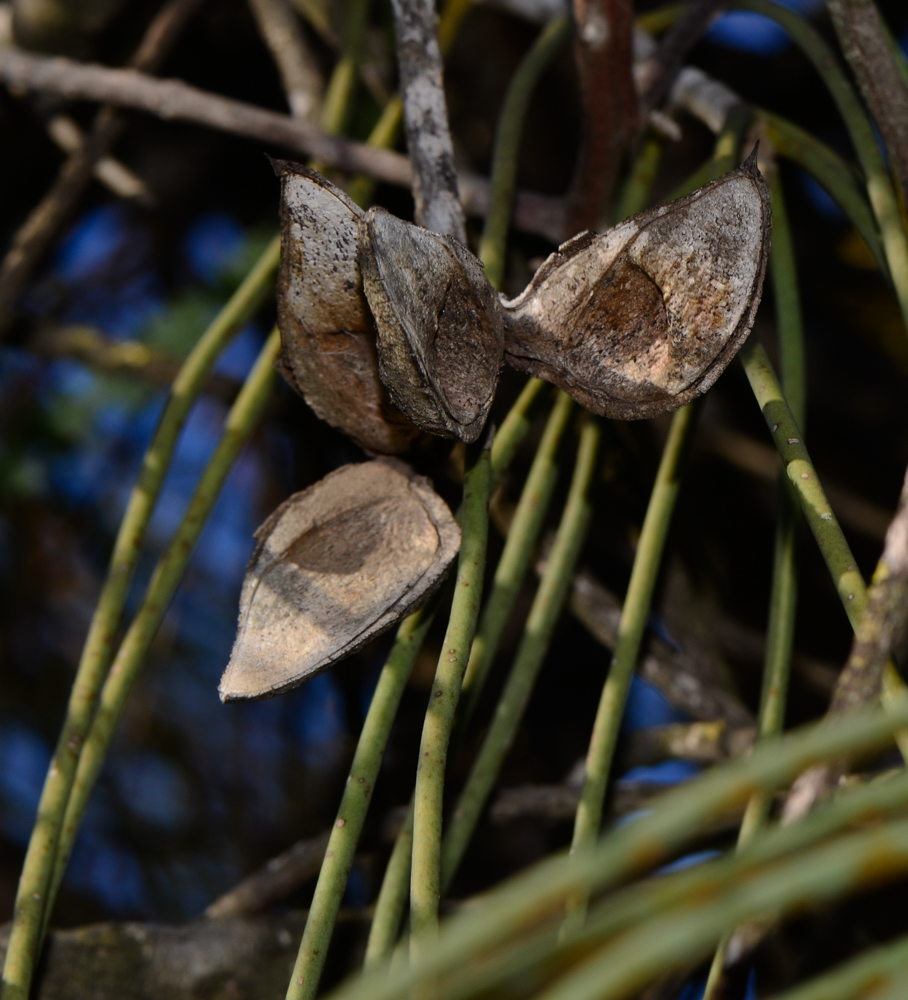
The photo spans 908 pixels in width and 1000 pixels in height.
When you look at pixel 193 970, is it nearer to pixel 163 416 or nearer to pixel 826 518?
pixel 163 416

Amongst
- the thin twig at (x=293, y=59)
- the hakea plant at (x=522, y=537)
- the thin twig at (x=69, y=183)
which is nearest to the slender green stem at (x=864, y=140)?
the hakea plant at (x=522, y=537)

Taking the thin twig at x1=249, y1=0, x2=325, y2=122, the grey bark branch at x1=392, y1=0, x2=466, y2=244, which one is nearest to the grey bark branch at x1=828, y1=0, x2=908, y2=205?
the grey bark branch at x1=392, y1=0, x2=466, y2=244

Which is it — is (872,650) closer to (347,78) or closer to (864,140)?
(864,140)

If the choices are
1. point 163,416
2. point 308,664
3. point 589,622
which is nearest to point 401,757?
point 589,622

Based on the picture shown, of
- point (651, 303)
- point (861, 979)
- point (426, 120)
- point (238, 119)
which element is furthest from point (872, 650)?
point (238, 119)

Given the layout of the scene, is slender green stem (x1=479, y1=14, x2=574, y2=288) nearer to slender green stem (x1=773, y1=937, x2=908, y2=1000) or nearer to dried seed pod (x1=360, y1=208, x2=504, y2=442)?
dried seed pod (x1=360, y1=208, x2=504, y2=442)

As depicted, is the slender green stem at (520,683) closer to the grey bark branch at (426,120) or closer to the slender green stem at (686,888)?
the grey bark branch at (426,120)
